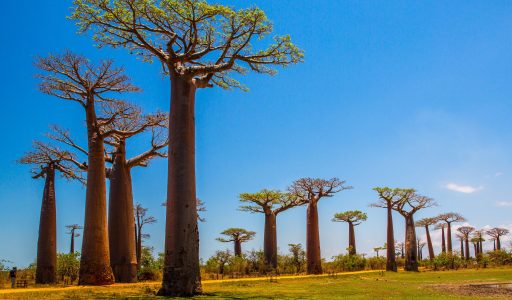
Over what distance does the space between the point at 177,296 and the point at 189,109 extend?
17.9ft

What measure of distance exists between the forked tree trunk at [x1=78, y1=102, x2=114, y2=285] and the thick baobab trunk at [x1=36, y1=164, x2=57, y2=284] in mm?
3564

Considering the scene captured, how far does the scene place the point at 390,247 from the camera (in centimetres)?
3819

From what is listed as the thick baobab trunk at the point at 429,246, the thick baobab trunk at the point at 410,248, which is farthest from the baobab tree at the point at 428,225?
the thick baobab trunk at the point at 410,248

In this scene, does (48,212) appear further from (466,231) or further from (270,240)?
(466,231)

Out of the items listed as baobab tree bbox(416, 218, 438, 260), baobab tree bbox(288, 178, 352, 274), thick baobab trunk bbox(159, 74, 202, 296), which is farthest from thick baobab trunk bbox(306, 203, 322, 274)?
baobab tree bbox(416, 218, 438, 260)

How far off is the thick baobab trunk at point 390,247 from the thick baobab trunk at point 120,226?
2211 cm

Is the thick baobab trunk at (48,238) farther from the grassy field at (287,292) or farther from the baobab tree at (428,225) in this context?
the baobab tree at (428,225)

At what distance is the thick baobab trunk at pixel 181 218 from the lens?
13258 mm

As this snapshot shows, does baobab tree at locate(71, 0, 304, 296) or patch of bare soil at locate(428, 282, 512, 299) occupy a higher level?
baobab tree at locate(71, 0, 304, 296)

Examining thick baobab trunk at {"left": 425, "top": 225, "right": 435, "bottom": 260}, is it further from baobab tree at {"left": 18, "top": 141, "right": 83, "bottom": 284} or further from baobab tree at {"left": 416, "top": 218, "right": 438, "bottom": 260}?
baobab tree at {"left": 18, "top": 141, "right": 83, "bottom": 284}

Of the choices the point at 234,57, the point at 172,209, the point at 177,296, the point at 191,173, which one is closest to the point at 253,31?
the point at 234,57

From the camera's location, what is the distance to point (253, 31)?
15977 millimetres

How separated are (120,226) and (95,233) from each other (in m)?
2.86

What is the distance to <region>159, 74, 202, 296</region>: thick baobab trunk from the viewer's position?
13258 millimetres
